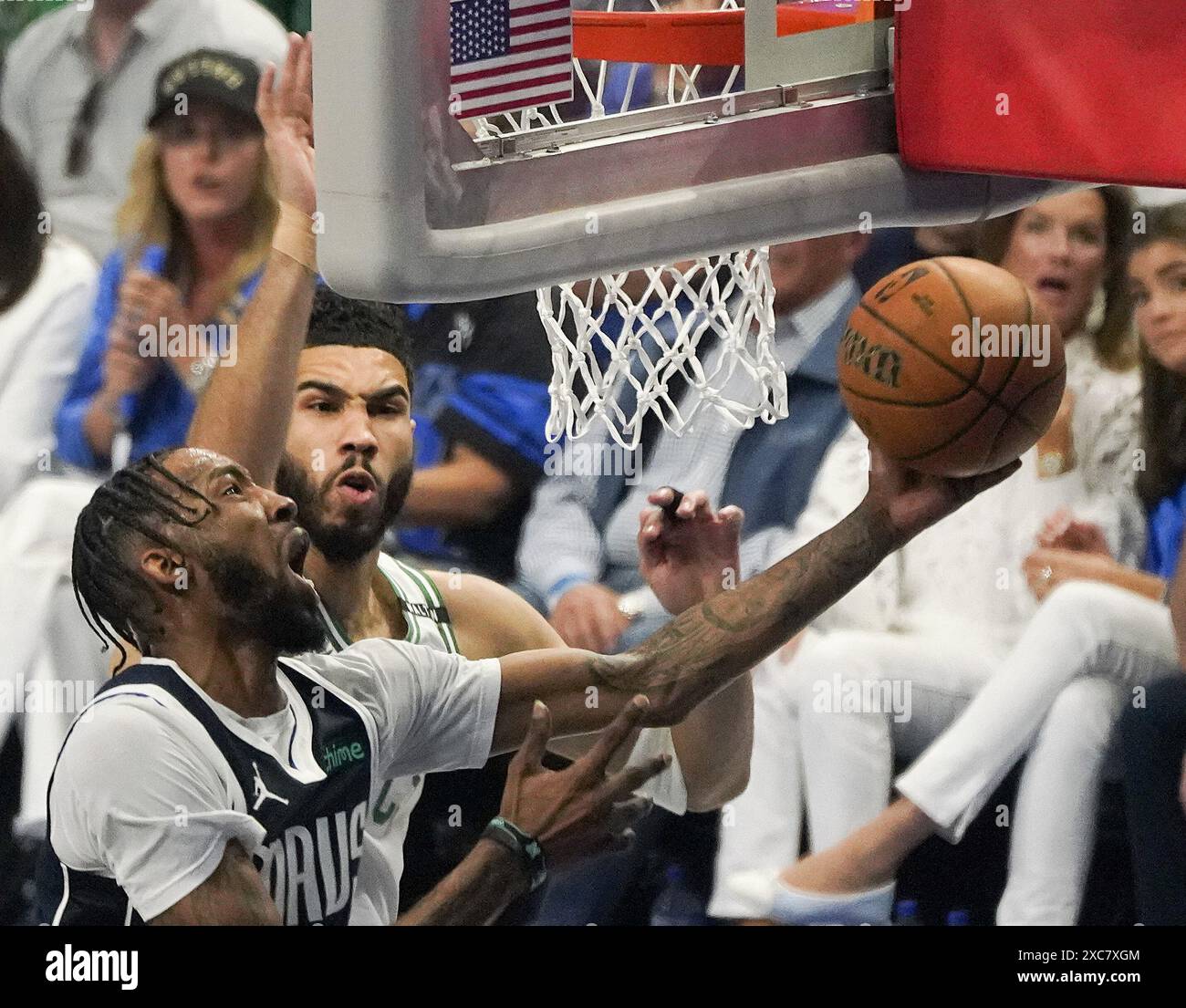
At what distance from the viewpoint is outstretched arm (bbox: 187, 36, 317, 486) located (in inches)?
110

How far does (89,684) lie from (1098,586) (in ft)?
5.64

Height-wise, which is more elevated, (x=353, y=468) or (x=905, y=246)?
(x=905, y=246)

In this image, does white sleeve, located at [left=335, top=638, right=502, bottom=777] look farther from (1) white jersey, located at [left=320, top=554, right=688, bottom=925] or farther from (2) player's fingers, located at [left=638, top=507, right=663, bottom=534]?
(2) player's fingers, located at [left=638, top=507, right=663, bottom=534]

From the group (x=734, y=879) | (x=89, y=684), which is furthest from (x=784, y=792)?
(x=89, y=684)

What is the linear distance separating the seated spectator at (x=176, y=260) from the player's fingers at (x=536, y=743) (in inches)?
32.0

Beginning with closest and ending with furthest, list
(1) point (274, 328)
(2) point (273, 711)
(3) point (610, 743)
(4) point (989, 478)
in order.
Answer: (4) point (989, 478) < (3) point (610, 743) < (2) point (273, 711) < (1) point (274, 328)

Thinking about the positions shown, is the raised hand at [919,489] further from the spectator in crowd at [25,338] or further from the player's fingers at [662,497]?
the spectator in crowd at [25,338]

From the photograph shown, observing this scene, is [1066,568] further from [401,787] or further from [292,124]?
[292,124]

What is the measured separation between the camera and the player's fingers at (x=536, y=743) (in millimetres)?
2518

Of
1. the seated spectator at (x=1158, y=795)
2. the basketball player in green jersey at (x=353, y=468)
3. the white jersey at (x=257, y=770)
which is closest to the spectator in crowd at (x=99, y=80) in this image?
the basketball player in green jersey at (x=353, y=468)

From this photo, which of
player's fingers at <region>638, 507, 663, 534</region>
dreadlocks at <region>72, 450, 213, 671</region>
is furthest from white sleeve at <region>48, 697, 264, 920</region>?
player's fingers at <region>638, 507, 663, 534</region>

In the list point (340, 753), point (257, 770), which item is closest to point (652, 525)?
point (340, 753)

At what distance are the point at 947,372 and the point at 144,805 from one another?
1.28 m

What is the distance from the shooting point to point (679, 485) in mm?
2973
